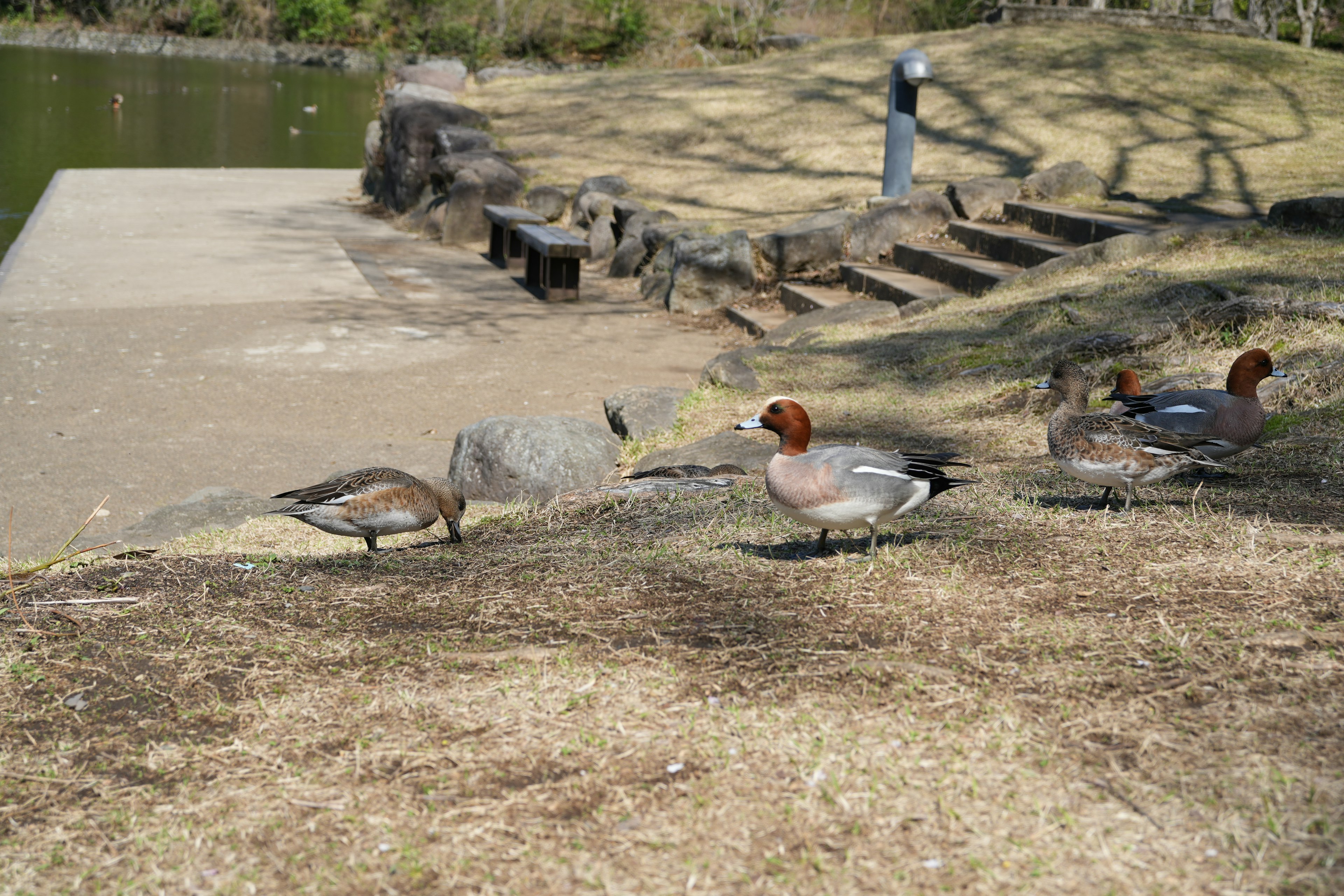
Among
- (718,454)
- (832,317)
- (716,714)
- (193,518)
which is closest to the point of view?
(716,714)

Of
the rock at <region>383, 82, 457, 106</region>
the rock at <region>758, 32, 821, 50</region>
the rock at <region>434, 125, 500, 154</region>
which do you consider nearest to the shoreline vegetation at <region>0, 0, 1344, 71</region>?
the rock at <region>758, 32, 821, 50</region>

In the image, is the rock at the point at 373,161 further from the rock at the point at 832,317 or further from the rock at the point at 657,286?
the rock at the point at 832,317

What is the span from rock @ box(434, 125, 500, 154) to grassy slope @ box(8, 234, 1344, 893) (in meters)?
15.4

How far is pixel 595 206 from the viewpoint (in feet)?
52.8

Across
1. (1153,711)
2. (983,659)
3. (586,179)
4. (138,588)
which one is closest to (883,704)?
(983,659)

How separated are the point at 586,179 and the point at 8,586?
45.7ft

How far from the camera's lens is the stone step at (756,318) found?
11516 mm

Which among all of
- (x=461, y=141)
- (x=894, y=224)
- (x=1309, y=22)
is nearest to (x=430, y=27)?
(x=1309, y=22)

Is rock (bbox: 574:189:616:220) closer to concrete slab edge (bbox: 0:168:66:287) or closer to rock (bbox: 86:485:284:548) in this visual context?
concrete slab edge (bbox: 0:168:66:287)

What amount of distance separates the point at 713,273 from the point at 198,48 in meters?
55.2

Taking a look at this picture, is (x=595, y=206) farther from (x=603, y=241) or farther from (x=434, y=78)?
(x=434, y=78)

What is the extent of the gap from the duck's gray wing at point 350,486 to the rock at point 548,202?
12.5m

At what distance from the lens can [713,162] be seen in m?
17.7

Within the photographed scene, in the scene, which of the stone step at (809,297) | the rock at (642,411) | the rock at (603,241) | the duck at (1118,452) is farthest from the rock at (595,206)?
the duck at (1118,452)
